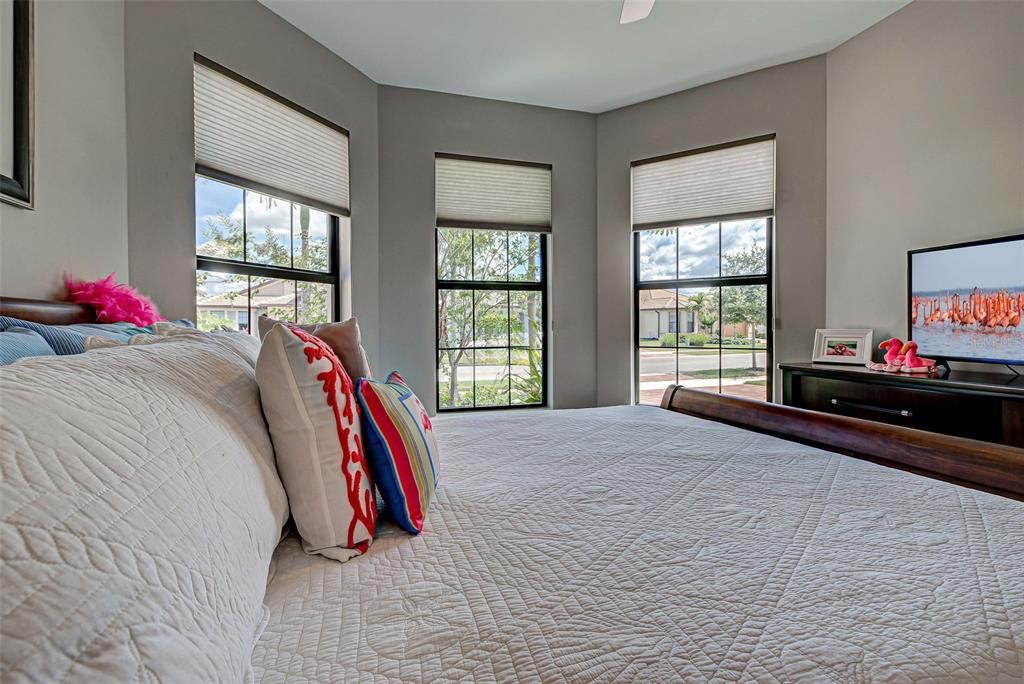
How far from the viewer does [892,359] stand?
2.57 meters

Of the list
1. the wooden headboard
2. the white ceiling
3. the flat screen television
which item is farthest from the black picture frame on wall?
the flat screen television

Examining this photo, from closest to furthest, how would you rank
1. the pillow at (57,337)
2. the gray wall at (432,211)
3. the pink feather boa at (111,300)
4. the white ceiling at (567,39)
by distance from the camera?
the pillow at (57,337)
the pink feather boa at (111,300)
the white ceiling at (567,39)
the gray wall at (432,211)

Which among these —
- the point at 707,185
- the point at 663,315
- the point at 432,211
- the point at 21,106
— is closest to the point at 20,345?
the point at 21,106

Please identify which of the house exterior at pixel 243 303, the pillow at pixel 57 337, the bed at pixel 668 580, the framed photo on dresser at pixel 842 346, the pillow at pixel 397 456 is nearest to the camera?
the bed at pixel 668 580

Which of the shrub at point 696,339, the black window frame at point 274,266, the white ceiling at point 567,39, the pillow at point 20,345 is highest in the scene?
the white ceiling at point 567,39

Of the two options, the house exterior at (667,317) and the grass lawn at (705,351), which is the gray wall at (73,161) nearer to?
the house exterior at (667,317)

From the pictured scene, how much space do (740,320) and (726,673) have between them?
335cm

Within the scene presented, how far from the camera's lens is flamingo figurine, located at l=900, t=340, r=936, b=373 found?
245 centimetres

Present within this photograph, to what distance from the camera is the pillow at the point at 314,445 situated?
776 millimetres

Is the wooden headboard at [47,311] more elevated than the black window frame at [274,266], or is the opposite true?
the black window frame at [274,266]

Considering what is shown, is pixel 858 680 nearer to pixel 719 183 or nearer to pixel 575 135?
pixel 719 183

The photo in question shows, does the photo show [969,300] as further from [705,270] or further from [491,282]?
[491,282]

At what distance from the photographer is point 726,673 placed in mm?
544

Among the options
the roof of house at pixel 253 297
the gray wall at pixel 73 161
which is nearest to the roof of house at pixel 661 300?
the roof of house at pixel 253 297
